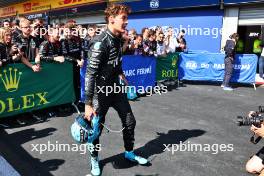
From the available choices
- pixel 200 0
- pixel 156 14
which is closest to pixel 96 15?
pixel 156 14

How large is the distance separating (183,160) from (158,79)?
557 centimetres

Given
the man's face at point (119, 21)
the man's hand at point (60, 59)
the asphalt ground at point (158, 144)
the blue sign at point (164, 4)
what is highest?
the blue sign at point (164, 4)

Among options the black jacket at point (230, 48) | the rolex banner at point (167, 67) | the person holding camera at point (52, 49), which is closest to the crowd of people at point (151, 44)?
the rolex banner at point (167, 67)

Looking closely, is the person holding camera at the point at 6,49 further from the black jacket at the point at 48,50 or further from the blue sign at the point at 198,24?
the blue sign at the point at 198,24

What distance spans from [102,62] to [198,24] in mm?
11976

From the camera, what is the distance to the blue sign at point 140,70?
8758 mm

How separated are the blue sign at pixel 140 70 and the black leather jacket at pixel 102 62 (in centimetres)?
451

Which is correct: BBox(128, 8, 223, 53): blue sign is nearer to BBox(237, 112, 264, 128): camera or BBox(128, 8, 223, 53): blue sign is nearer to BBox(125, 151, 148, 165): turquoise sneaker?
BBox(125, 151, 148, 165): turquoise sneaker

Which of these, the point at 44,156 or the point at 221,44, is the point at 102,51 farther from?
the point at 221,44

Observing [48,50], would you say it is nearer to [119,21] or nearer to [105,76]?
[105,76]

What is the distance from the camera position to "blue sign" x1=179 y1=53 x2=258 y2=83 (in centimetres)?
1059

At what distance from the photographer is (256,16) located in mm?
12812

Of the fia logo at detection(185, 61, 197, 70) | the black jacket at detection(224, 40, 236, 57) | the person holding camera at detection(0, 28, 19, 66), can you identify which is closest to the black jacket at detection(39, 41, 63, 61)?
the person holding camera at detection(0, 28, 19, 66)

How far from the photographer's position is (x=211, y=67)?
11.0 meters
